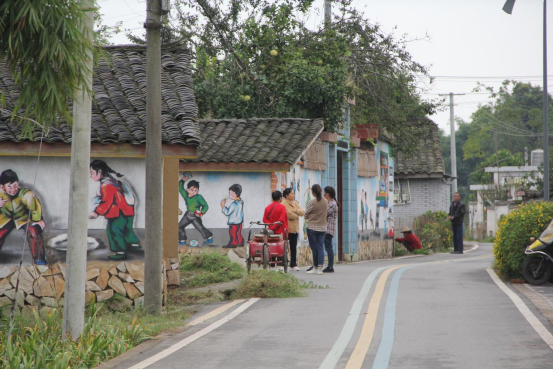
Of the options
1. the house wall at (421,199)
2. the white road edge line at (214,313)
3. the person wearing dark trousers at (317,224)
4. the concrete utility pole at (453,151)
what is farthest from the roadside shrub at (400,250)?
the white road edge line at (214,313)

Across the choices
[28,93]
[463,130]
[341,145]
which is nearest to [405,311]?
[28,93]

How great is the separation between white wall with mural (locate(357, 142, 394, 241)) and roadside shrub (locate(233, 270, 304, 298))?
14335 mm

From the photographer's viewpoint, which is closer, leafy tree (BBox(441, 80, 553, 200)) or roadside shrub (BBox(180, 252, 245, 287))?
roadside shrub (BBox(180, 252, 245, 287))

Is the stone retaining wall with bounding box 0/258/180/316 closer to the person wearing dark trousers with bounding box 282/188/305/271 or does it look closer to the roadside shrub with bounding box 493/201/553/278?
the person wearing dark trousers with bounding box 282/188/305/271

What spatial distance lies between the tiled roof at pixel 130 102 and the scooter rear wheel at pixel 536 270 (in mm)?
7507

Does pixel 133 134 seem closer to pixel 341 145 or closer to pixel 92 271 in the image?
pixel 92 271

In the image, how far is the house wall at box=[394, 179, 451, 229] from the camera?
39250 millimetres

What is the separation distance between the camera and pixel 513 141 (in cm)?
8206

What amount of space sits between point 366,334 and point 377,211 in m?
21.8

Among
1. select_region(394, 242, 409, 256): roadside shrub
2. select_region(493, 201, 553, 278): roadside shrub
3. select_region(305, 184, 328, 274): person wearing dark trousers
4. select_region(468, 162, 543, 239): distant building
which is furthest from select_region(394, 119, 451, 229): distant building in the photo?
select_region(493, 201, 553, 278): roadside shrub

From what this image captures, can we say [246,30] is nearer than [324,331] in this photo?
No

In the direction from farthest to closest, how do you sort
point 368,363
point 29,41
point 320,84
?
point 320,84, point 368,363, point 29,41

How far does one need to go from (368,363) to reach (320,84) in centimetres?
1599

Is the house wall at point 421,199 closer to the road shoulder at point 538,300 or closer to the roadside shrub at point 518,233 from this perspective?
the roadside shrub at point 518,233
